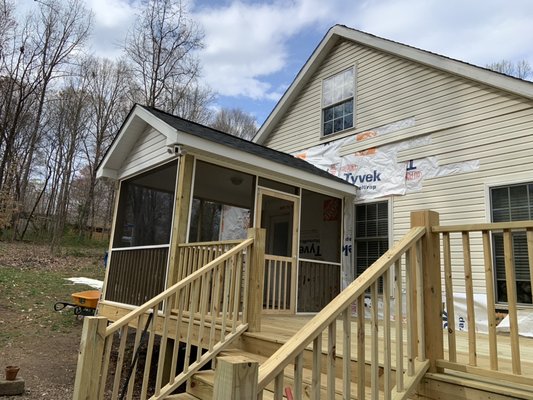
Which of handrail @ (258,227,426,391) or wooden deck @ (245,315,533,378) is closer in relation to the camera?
handrail @ (258,227,426,391)

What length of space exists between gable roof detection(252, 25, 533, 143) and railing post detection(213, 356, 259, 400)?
6068 millimetres

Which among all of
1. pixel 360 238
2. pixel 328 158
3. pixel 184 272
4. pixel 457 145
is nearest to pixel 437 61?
pixel 457 145

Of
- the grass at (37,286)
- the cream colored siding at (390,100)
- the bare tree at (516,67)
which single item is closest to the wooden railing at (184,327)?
the grass at (37,286)

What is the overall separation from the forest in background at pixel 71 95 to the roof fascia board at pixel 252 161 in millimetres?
10637

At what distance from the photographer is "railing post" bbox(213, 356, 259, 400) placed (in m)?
1.41

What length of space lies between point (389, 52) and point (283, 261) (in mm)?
4793

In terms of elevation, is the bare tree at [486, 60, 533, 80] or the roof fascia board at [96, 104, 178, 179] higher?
the bare tree at [486, 60, 533, 80]

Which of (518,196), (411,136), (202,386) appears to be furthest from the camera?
(411,136)

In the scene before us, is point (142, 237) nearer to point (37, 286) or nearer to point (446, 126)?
point (446, 126)

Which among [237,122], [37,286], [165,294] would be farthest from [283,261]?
[237,122]

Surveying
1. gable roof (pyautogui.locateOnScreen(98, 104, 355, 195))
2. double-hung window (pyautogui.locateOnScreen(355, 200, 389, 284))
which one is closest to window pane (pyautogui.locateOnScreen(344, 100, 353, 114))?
gable roof (pyautogui.locateOnScreen(98, 104, 355, 195))

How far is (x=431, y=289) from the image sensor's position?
8.04 ft

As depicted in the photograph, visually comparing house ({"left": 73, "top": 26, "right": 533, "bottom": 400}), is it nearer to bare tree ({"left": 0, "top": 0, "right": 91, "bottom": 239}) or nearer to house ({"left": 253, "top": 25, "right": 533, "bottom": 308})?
house ({"left": 253, "top": 25, "right": 533, "bottom": 308})

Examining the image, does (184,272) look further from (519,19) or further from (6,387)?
(519,19)
